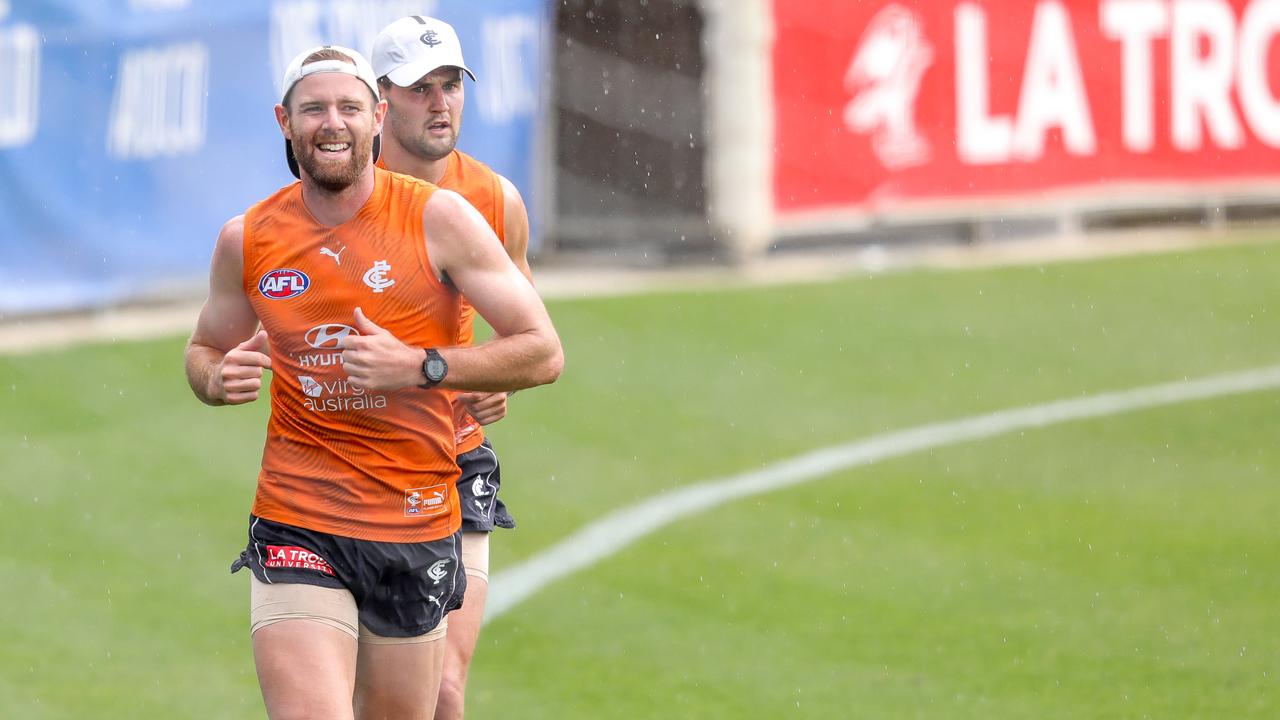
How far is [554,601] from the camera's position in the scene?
9430 millimetres

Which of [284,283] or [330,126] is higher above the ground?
[330,126]

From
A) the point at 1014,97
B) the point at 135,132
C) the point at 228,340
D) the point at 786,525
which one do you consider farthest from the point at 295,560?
the point at 1014,97

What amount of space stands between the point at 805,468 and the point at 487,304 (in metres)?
7.01

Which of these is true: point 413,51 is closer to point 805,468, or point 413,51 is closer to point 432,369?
point 432,369

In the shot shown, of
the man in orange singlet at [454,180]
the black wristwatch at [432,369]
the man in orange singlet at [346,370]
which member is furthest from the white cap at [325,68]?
the man in orange singlet at [454,180]

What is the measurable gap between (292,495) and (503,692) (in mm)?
2923

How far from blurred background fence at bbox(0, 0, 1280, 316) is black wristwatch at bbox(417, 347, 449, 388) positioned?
1059cm

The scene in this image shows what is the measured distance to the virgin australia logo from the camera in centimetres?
1831

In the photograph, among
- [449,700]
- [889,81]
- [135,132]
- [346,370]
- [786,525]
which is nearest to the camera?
[346,370]

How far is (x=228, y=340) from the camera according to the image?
18.3 feet

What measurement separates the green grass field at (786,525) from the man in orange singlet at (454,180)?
150 centimetres

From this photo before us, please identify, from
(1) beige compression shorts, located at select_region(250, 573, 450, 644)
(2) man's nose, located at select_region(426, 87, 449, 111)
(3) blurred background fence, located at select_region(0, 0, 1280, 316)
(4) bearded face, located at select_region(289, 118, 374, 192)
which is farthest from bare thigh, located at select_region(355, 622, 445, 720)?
(3) blurred background fence, located at select_region(0, 0, 1280, 316)

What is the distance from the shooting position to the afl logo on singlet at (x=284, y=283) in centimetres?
525

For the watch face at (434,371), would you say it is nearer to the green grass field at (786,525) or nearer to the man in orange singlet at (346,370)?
the man in orange singlet at (346,370)
